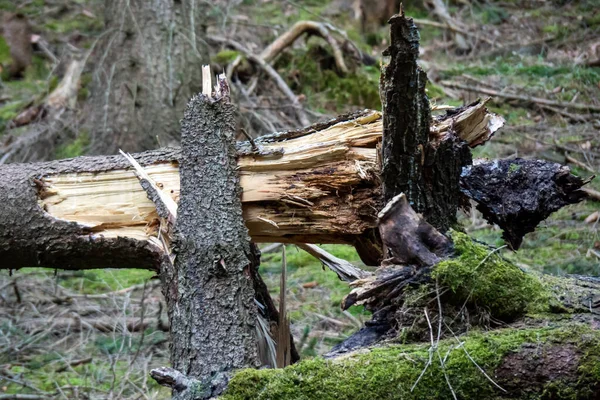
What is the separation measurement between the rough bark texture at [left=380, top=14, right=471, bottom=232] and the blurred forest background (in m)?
1.29

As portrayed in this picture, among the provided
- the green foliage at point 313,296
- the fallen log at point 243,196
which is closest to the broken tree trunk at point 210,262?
the fallen log at point 243,196

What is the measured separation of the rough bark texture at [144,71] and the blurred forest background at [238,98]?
1 cm

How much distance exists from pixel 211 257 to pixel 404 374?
995 mm

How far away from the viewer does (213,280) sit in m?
2.91

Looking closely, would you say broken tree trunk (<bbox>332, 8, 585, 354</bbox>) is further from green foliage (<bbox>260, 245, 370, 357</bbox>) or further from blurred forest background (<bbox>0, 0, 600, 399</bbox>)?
green foliage (<bbox>260, 245, 370, 357</bbox>)

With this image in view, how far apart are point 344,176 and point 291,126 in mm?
4536

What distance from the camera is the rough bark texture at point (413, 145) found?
2.53m

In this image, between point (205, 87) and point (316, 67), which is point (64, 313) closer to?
point (205, 87)

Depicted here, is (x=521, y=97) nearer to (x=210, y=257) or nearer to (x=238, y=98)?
(x=238, y=98)

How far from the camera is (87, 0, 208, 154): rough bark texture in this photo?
22.2ft

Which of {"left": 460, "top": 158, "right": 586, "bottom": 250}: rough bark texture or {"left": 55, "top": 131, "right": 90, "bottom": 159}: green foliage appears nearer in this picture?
{"left": 460, "top": 158, "right": 586, "bottom": 250}: rough bark texture

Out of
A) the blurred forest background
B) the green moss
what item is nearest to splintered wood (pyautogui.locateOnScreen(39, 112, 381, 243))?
the blurred forest background

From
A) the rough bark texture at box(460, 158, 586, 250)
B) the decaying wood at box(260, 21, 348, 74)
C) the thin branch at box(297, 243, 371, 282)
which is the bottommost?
the thin branch at box(297, 243, 371, 282)

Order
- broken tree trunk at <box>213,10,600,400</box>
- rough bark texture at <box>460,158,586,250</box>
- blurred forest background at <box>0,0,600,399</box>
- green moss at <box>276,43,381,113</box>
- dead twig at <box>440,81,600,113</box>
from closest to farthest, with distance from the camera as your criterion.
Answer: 1. broken tree trunk at <box>213,10,600,400</box>
2. rough bark texture at <box>460,158,586,250</box>
3. blurred forest background at <box>0,0,600,399</box>
4. dead twig at <box>440,81,600,113</box>
5. green moss at <box>276,43,381,113</box>
